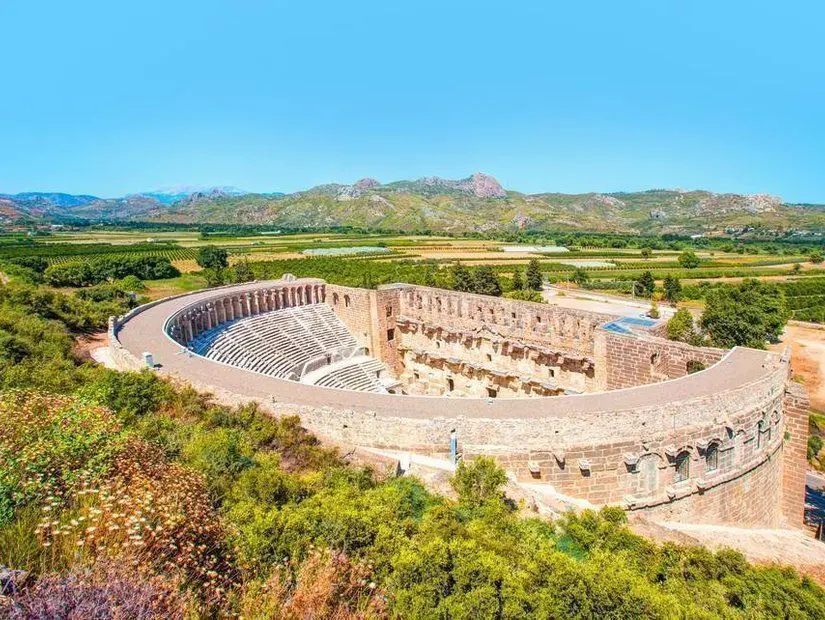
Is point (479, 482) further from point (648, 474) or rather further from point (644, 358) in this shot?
point (644, 358)

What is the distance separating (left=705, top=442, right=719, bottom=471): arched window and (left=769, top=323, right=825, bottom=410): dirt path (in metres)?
26.6

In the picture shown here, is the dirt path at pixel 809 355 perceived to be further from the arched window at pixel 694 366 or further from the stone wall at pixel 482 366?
the stone wall at pixel 482 366

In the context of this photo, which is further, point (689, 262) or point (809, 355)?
point (689, 262)

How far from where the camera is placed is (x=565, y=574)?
7082mm

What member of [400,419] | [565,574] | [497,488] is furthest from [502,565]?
[400,419]

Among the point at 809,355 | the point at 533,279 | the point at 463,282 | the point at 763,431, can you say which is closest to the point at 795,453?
the point at 763,431

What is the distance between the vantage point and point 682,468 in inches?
593

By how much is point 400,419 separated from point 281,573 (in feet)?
24.2

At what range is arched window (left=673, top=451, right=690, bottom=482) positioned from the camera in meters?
14.9

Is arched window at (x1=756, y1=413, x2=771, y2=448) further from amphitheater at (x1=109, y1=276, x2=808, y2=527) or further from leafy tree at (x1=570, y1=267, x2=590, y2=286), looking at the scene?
leafy tree at (x1=570, y1=267, x2=590, y2=286)

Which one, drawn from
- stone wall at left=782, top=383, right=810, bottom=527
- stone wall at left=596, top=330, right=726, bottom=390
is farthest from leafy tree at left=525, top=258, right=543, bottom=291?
stone wall at left=782, top=383, right=810, bottom=527

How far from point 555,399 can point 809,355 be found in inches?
1650

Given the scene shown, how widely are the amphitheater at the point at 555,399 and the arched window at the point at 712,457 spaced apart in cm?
4

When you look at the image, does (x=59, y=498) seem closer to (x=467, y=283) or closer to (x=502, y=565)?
(x=502, y=565)
